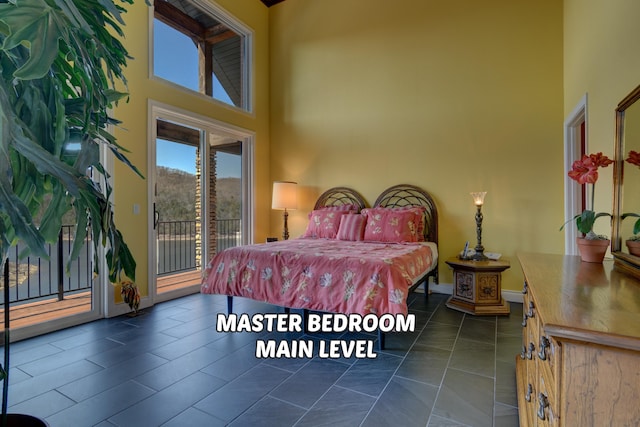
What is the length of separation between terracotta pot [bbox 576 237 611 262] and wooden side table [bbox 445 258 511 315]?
1.67 meters

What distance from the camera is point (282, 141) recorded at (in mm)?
5402

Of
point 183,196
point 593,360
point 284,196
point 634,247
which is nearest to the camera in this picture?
point 593,360

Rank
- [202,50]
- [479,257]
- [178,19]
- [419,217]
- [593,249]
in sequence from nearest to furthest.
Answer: [593,249] → [479,257] → [419,217] → [178,19] → [202,50]

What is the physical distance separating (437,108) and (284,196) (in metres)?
2.41

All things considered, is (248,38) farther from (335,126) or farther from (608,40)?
(608,40)

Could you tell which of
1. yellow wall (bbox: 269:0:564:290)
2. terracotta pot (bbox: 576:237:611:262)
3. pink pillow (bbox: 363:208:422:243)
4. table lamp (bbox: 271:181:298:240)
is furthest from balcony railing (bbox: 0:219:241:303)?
terracotta pot (bbox: 576:237:611:262)

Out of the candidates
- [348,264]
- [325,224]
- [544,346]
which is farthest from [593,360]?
[325,224]

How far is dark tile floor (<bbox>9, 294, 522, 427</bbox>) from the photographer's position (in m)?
1.72

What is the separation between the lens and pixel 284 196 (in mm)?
4828

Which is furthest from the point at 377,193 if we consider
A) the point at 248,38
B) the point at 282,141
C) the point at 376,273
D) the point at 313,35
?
the point at 248,38

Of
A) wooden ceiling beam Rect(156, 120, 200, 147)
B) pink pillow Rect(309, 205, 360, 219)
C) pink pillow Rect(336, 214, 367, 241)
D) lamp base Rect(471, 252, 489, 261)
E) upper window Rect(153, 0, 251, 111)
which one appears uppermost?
upper window Rect(153, 0, 251, 111)

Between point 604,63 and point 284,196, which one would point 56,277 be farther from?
point 604,63

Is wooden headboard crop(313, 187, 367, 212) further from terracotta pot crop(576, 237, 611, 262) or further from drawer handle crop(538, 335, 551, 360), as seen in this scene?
drawer handle crop(538, 335, 551, 360)

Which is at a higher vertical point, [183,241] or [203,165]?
[203,165]
